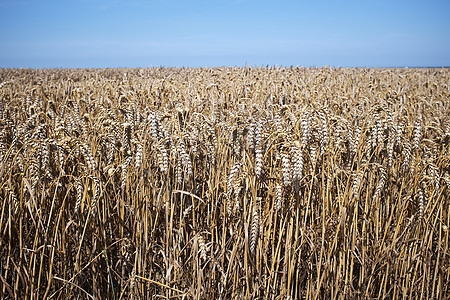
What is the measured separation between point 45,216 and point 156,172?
62cm

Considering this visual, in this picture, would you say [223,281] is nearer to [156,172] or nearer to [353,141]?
[156,172]

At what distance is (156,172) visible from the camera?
1.96 m

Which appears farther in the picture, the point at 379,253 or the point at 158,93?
the point at 158,93

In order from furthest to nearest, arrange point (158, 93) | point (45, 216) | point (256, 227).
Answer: point (158, 93) → point (45, 216) → point (256, 227)

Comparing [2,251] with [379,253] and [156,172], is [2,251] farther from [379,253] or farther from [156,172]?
[379,253]

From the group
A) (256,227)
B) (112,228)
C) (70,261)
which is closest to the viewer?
(256,227)

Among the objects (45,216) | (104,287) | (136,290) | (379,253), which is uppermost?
(45,216)

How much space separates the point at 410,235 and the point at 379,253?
27 cm

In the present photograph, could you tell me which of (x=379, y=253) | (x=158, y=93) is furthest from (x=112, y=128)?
(x=158, y=93)

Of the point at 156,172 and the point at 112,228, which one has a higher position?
the point at 156,172

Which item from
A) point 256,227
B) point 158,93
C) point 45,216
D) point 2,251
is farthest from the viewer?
point 158,93

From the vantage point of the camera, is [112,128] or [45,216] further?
[112,128]

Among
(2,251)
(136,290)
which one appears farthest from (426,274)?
(2,251)

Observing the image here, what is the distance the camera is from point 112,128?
6.39 ft
